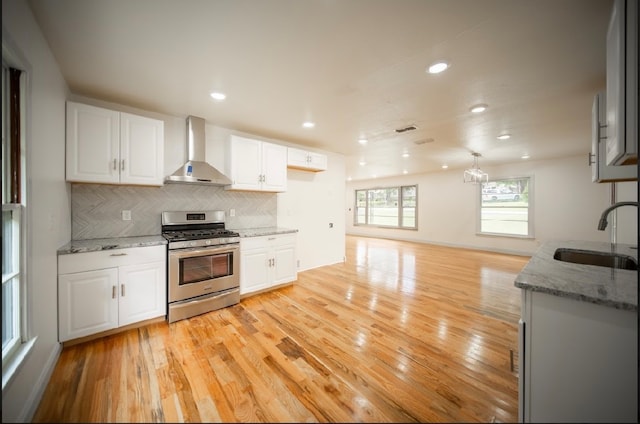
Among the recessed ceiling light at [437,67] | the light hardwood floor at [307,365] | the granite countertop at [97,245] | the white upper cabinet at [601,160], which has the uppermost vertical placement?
the recessed ceiling light at [437,67]

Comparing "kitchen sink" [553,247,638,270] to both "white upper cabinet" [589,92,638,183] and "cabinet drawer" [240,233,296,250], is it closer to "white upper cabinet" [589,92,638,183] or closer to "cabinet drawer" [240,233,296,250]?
"white upper cabinet" [589,92,638,183]

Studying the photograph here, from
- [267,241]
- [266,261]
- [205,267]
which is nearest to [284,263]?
[266,261]

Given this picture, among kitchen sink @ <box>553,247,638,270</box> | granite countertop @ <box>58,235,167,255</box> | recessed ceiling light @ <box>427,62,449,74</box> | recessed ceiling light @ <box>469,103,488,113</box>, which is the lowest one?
kitchen sink @ <box>553,247,638,270</box>

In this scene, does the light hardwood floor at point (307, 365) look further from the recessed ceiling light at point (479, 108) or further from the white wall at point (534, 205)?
the white wall at point (534, 205)

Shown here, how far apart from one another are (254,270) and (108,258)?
63.1 inches

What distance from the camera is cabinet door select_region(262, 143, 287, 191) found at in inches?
152

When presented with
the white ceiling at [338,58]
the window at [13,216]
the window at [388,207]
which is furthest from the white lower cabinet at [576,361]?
the window at [388,207]

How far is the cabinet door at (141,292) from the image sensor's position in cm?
247

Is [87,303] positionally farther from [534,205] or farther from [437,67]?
[534,205]

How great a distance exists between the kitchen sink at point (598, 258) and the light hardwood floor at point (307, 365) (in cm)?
89

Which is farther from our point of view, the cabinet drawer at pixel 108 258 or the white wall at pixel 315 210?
the white wall at pixel 315 210

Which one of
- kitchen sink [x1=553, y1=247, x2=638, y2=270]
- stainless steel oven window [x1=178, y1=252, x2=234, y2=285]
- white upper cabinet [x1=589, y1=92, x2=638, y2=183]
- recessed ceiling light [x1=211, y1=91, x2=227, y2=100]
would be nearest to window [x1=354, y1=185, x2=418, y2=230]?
kitchen sink [x1=553, y1=247, x2=638, y2=270]

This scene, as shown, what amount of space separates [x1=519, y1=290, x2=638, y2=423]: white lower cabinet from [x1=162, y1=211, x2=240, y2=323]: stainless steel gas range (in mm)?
2901

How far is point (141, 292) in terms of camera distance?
2576 millimetres
